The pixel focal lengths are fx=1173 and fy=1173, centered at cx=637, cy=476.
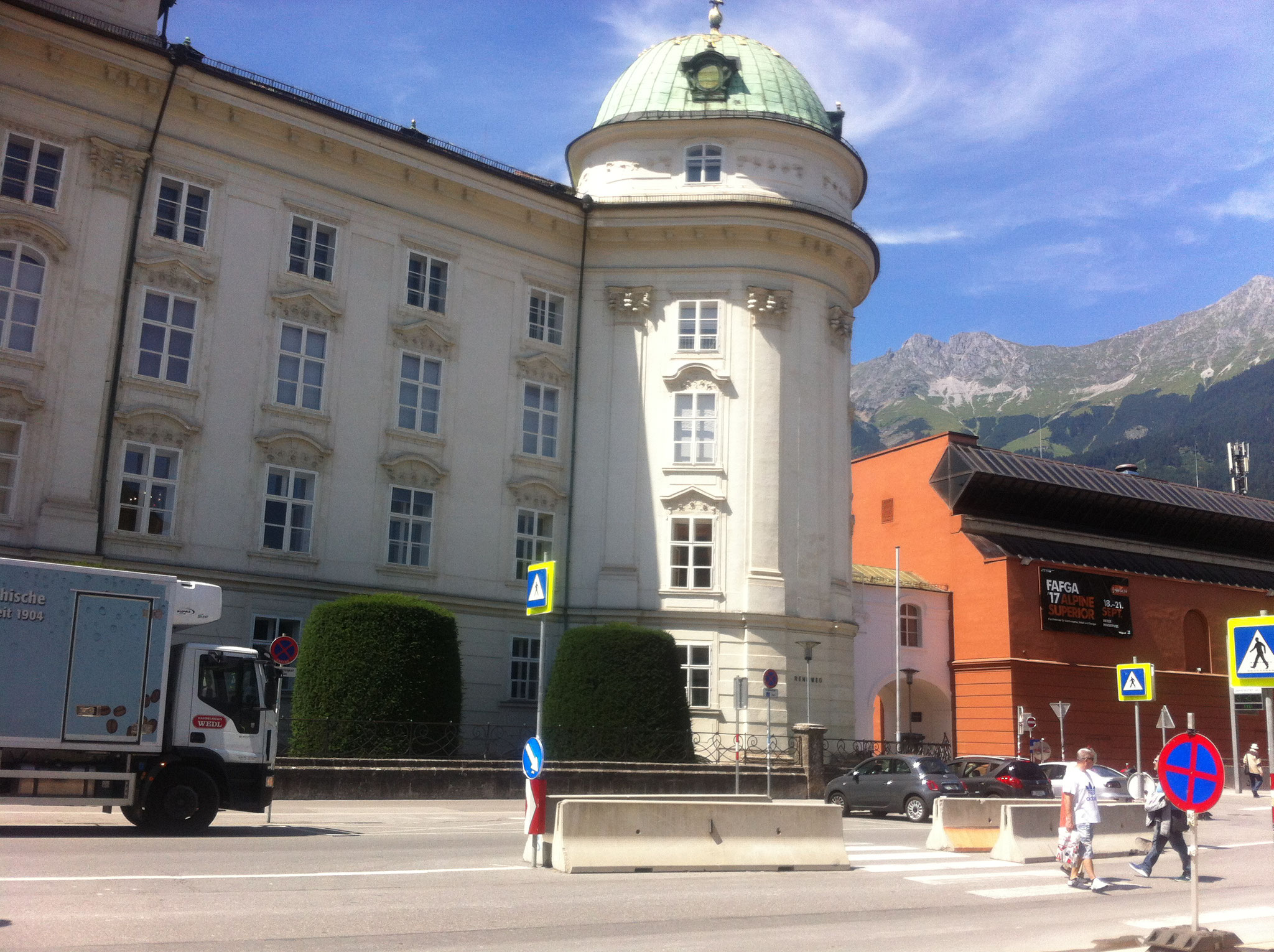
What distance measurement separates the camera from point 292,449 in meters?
32.6

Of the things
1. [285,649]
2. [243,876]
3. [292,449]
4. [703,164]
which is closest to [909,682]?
[703,164]

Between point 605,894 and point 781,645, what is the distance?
80.9ft

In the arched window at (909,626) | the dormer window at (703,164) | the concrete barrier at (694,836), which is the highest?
the dormer window at (703,164)

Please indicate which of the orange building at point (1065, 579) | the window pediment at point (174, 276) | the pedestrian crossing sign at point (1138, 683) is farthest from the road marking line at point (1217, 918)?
the orange building at point (1065, 579)

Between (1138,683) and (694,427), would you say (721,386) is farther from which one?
(1138,683)

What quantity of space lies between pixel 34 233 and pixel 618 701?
18.9 m

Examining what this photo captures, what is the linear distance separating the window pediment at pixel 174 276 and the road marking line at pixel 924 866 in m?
23.4

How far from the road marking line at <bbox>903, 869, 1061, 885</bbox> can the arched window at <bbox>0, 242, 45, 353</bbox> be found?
79.5ft

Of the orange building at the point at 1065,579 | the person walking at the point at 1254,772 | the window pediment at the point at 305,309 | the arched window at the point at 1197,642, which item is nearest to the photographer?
the window pediment at the point at 305,309

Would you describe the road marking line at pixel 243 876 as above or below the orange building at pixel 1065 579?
below

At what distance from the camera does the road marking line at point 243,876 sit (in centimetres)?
1155

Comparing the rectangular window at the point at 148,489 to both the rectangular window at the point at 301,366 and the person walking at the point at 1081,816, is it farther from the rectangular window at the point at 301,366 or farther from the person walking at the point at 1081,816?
the person walking at the point at 1081,816

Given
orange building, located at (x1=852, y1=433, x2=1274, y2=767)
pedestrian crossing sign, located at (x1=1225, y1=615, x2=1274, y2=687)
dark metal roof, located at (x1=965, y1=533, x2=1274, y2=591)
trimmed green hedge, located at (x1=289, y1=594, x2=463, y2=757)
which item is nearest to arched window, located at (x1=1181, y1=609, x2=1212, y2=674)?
orange building, located at (x1=852, y1=433, x2=1274, y2=767)

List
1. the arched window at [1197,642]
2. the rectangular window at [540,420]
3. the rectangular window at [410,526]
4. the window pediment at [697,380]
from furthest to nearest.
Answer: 1. the arched window at [1197,642]
2. the window pediment at [697,380]
3. the rectangular window at [540,420]
4. the rectangular window at [410,526]
